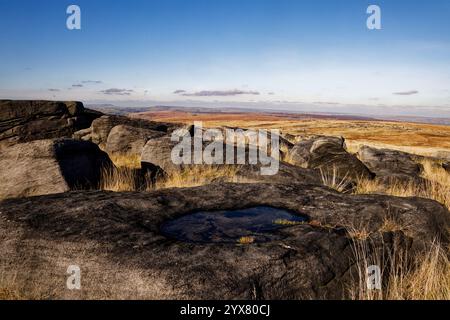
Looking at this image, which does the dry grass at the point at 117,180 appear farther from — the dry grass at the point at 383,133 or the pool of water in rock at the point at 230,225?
the dry grass at the point at 383,133

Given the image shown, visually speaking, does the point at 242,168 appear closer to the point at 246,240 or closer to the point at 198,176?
the point at 198,176

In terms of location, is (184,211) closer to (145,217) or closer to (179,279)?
(145,217)

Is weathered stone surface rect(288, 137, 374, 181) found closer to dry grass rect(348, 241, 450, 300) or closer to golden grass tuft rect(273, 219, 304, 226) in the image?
golden grass tuft rect(273, 219, 304, 226)

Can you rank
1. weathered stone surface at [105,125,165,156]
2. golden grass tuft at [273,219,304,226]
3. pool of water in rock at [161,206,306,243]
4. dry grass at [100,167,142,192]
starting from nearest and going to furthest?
1. pool of water in rock at [161,206,306,243]
2. golden grass tuft at [273,219,304,226]
3. dry grass at [100,167,142,192]
4. weathered stone surface at [105,125,165,156]

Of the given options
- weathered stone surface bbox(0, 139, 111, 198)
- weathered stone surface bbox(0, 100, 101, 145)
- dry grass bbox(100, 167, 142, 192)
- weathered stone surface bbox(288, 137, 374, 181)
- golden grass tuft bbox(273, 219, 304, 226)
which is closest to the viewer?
golden grass tuft bbox(273, 219, 304, 226)

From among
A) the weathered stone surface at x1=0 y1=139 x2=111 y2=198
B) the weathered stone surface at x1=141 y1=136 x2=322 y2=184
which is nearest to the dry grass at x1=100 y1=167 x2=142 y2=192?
the weathered stone surface at x1=0 y1=139 x2=111 y2=198

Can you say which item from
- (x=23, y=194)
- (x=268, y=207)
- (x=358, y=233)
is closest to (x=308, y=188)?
(x=268, y=207)
